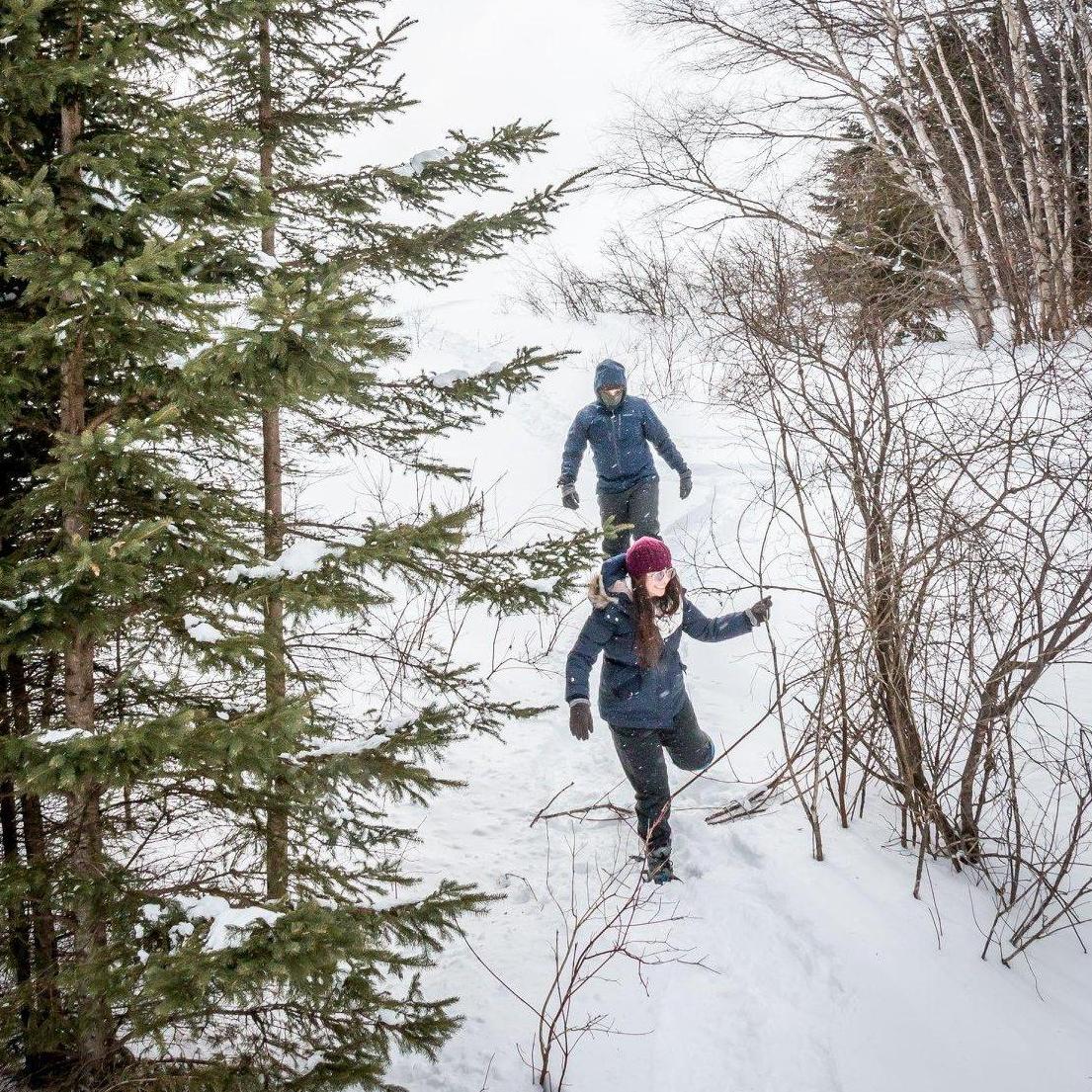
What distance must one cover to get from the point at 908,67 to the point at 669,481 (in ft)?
24.2

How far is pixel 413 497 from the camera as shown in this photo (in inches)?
363

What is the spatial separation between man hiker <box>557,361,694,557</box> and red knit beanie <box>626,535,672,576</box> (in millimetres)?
2795

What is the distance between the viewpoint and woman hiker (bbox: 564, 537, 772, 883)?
3861 millimetres

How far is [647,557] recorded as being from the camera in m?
3.81

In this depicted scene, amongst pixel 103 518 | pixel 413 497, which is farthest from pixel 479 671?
pixel 103 518

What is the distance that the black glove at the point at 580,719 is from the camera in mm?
3848

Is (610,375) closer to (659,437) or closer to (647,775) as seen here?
(659,437)

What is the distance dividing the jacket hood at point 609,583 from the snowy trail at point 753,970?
1513mm

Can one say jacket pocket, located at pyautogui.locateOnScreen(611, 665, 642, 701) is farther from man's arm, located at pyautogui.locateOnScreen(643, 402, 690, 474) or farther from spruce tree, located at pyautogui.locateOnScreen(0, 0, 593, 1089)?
man's arm, located at pyautogui.locateOnScreen(643, 402, 690, 474)

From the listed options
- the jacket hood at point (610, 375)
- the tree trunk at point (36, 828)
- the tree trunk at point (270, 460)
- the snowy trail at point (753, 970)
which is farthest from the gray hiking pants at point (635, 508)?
the tree trunk at point (36, 828)

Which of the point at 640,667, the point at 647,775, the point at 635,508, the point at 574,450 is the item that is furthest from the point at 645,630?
the point at 574,450

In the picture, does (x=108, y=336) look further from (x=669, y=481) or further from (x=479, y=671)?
(x=669, y=481)

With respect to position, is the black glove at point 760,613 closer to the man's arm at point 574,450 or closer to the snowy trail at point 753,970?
the snowy trail at point 753,970

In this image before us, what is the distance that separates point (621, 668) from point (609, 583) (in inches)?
18.9
